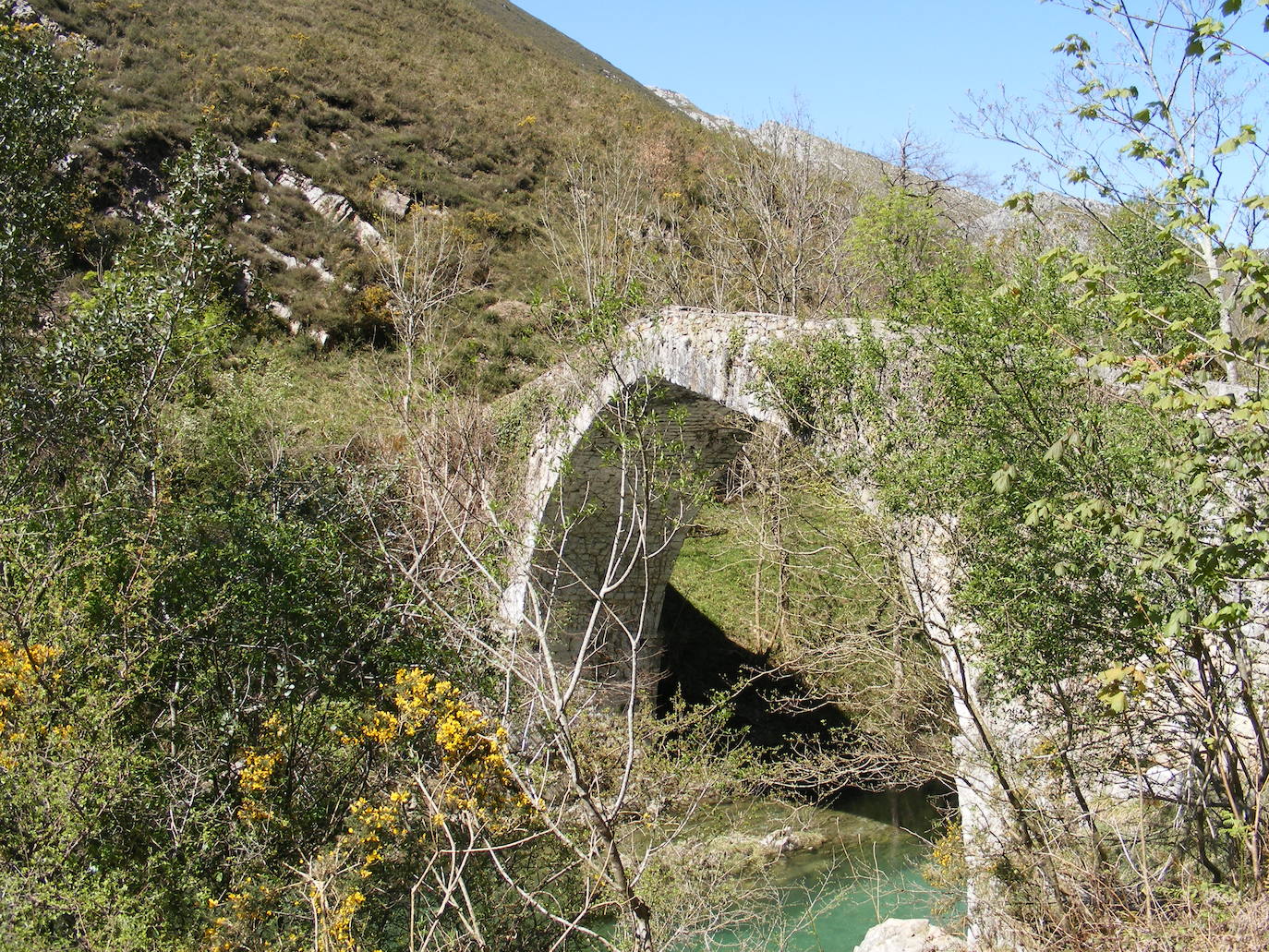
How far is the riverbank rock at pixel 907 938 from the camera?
6.17 metres

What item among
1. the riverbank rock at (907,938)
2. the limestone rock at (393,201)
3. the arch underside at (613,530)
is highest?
the limestone rock at (393,201)

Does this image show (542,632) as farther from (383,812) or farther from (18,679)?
(18,679)

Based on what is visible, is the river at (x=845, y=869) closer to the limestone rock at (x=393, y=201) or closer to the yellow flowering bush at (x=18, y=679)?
the yellow flowering bush at (x=18, y=679)

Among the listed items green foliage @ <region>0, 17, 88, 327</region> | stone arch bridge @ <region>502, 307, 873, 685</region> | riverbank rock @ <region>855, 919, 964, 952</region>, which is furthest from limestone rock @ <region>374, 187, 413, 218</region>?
riverbank rock @ <region>855, 919, 964, 952</region>

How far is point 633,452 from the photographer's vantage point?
5801mm

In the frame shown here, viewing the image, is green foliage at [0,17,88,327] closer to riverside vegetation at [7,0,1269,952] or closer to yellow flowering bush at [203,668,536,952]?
riverside vegetation at [7,0,1269,952]

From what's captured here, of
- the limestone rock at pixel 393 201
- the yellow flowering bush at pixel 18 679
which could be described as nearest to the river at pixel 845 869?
the yellow flowering bush at pixel 18 679

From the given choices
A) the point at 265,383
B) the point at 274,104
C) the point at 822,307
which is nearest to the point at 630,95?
the point at 274,104

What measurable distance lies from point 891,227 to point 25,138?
7.93m

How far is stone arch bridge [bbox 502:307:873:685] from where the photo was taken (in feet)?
17.9

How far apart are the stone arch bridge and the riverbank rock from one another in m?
2.70

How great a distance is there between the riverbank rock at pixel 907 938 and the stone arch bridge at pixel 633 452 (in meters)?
2.70

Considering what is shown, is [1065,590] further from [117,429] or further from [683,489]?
[117,429]

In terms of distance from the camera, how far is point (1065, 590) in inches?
162
